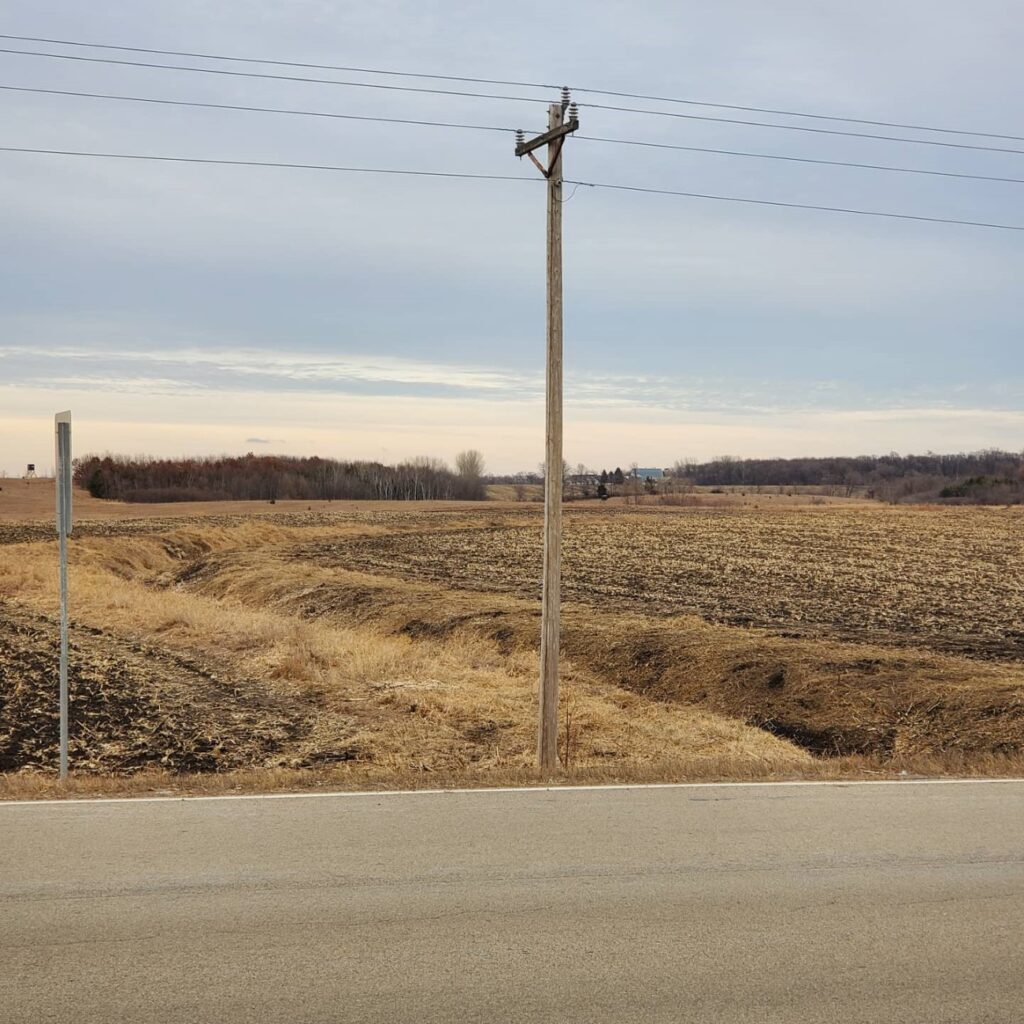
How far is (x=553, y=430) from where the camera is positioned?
40.8ft

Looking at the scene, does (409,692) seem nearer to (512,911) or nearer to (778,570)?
(512,911)

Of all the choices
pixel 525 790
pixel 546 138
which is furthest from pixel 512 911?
pixel 546 138

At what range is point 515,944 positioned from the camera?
232 inches

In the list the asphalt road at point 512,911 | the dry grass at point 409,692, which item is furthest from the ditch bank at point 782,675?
the asphalt road at point 512,911

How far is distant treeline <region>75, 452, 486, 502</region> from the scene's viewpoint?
163125mm

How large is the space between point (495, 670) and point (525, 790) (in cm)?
1184

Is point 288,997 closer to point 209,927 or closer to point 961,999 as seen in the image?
point 209,927

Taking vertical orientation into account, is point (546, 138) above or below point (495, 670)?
above

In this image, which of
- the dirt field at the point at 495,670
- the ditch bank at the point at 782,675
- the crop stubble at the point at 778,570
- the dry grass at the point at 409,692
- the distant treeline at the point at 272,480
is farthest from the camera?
the distant treeline at the point at 272,480

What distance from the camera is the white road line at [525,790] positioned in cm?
920

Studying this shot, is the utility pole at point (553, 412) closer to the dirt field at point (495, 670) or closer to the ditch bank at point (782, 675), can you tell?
the dirt field at point (495, 670)

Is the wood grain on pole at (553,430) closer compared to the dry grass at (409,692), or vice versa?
the wood grain on pole at (553,430)

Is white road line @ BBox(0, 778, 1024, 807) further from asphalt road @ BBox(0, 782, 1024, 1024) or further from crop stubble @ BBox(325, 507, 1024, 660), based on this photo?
crop stubble @ BBox(325, 507, 1024, 660)

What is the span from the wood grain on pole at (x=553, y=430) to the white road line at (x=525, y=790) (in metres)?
2.37
